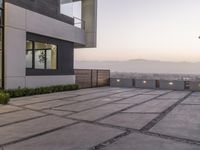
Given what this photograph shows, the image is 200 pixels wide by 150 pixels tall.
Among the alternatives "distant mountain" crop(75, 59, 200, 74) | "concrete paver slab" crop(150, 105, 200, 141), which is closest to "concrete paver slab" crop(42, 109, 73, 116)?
"concrete paver slab" crop(150, 105, 200, 141)

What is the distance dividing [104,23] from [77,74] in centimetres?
607

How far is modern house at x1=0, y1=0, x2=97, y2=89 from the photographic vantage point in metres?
13.7

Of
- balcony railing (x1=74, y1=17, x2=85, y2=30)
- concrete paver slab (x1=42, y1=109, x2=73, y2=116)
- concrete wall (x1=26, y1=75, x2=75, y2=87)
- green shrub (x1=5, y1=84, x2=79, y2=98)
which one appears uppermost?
balcony railing (x1=74, y1=17, x2=85, y2=30)

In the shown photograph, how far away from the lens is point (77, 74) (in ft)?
72.0

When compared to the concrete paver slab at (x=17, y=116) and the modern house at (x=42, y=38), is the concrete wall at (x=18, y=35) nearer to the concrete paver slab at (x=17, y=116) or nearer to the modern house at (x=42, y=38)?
the modern house at (x=42, y=38)

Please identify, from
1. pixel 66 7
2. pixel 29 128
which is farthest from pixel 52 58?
pixel 29 128

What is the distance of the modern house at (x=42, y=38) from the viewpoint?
1368cm

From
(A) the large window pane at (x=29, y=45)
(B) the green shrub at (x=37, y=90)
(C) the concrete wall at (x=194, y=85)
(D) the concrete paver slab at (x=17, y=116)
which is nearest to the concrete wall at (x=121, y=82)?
(C) the concrete wall at (x=194, y=85)

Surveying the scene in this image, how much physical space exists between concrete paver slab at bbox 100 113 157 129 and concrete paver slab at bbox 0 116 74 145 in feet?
4.12

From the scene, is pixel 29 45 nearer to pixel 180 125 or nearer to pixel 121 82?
pixel 121 82

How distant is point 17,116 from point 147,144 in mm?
4692

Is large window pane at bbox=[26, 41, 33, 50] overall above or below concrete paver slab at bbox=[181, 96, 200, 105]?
above

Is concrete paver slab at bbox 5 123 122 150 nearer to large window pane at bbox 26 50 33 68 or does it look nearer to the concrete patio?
the concrete patio

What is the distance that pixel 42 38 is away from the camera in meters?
16.6
